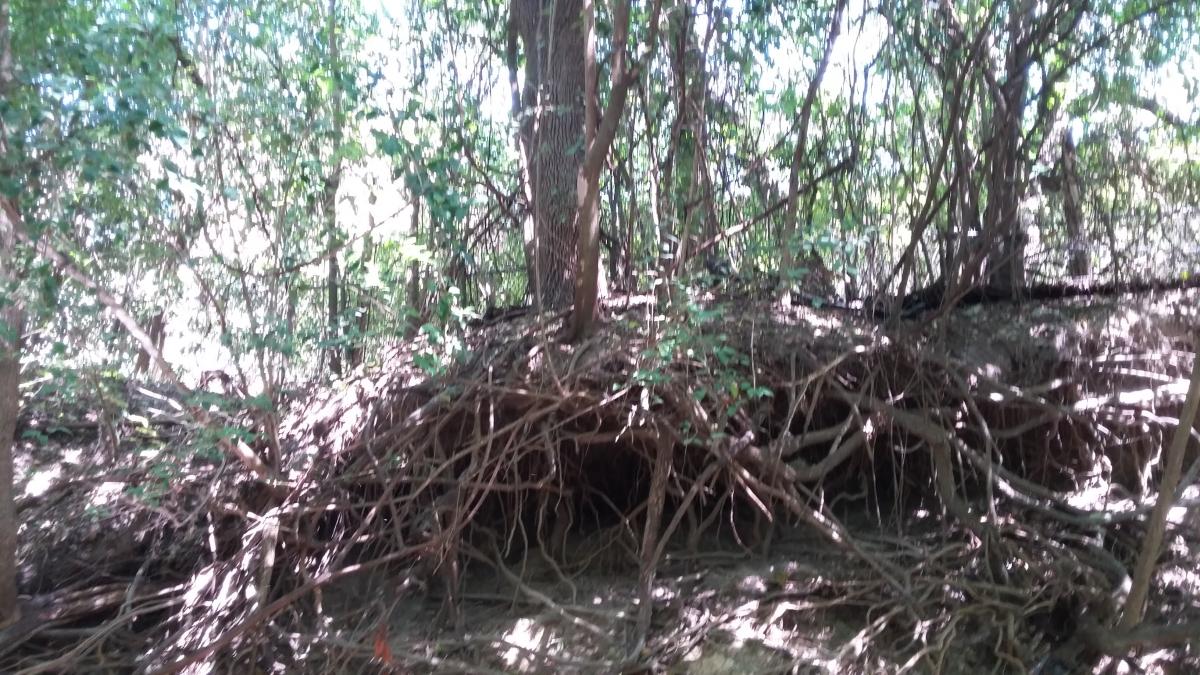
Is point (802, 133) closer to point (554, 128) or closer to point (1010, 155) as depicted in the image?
point (1010, 155)

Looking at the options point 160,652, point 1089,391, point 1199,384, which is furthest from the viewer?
point 1089,391

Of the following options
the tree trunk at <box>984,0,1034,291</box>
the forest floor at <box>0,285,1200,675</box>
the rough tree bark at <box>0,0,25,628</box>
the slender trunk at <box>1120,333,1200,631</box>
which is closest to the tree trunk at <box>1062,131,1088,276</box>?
the tree trunk at <box>984,0,1034,291</box>

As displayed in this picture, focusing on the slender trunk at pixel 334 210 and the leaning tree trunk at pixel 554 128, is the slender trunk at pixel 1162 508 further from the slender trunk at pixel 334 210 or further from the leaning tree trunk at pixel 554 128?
the slender trunk at pixel 334 210

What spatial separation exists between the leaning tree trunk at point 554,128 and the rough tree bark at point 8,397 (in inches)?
96.7

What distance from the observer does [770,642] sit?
433 cm

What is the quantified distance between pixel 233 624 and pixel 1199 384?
4.21m

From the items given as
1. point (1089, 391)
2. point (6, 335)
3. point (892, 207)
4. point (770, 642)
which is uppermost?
Result: point (892, 207)

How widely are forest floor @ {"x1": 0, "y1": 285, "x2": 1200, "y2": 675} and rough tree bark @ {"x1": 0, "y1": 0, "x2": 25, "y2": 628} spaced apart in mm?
189

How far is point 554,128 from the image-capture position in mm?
5699

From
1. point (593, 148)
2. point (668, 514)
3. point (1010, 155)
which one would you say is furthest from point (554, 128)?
point (1010, 155)

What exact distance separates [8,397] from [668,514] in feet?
10.8

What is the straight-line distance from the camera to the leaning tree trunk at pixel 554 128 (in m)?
5.46

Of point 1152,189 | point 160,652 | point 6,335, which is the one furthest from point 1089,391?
point 6,335

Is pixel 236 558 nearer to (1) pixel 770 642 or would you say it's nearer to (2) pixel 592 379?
(2) pixel 592 379
